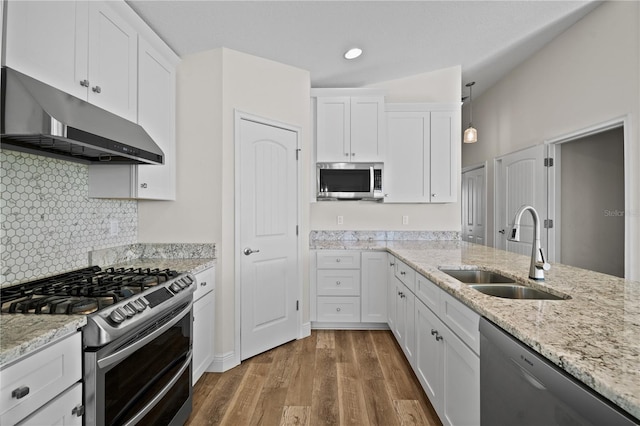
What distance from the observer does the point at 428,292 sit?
193cm

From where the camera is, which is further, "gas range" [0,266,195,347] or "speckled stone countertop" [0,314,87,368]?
"gas range" [0,266,195,347]

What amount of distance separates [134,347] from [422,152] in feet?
10.7

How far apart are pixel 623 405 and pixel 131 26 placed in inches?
111

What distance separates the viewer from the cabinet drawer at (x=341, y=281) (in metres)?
3.27

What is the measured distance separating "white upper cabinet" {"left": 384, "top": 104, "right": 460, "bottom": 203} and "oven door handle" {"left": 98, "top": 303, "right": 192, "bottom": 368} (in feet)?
8.64

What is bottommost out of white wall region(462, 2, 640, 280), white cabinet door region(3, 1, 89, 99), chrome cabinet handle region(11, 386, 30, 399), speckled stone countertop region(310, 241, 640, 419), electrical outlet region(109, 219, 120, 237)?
chrome cabinet handle region(11, 386, 30, 399)

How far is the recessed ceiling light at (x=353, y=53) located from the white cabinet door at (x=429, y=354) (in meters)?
2.27

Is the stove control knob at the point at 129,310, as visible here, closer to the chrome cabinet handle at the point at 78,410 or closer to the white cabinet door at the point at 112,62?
the chrome cabinet handle at the point at 78,410

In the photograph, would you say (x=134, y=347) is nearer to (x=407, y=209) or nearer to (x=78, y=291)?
(x=78, y=291)

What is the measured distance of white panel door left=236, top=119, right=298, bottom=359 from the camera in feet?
8.71

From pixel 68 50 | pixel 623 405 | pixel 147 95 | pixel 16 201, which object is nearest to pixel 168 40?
pixel 147 95

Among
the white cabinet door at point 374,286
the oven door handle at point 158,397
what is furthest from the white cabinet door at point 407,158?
the oven door handle at point 158,397

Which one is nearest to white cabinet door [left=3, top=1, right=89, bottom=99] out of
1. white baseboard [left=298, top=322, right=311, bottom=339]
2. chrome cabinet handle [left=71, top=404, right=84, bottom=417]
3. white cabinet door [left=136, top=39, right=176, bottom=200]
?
white cabinet door [left=136, top=39, right=176, bottom=200]

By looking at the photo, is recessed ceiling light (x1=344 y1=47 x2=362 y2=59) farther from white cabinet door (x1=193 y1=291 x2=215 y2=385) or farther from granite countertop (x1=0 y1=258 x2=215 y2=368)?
granite countertop (x1=0 y1=258 x2=215 y2=368)
